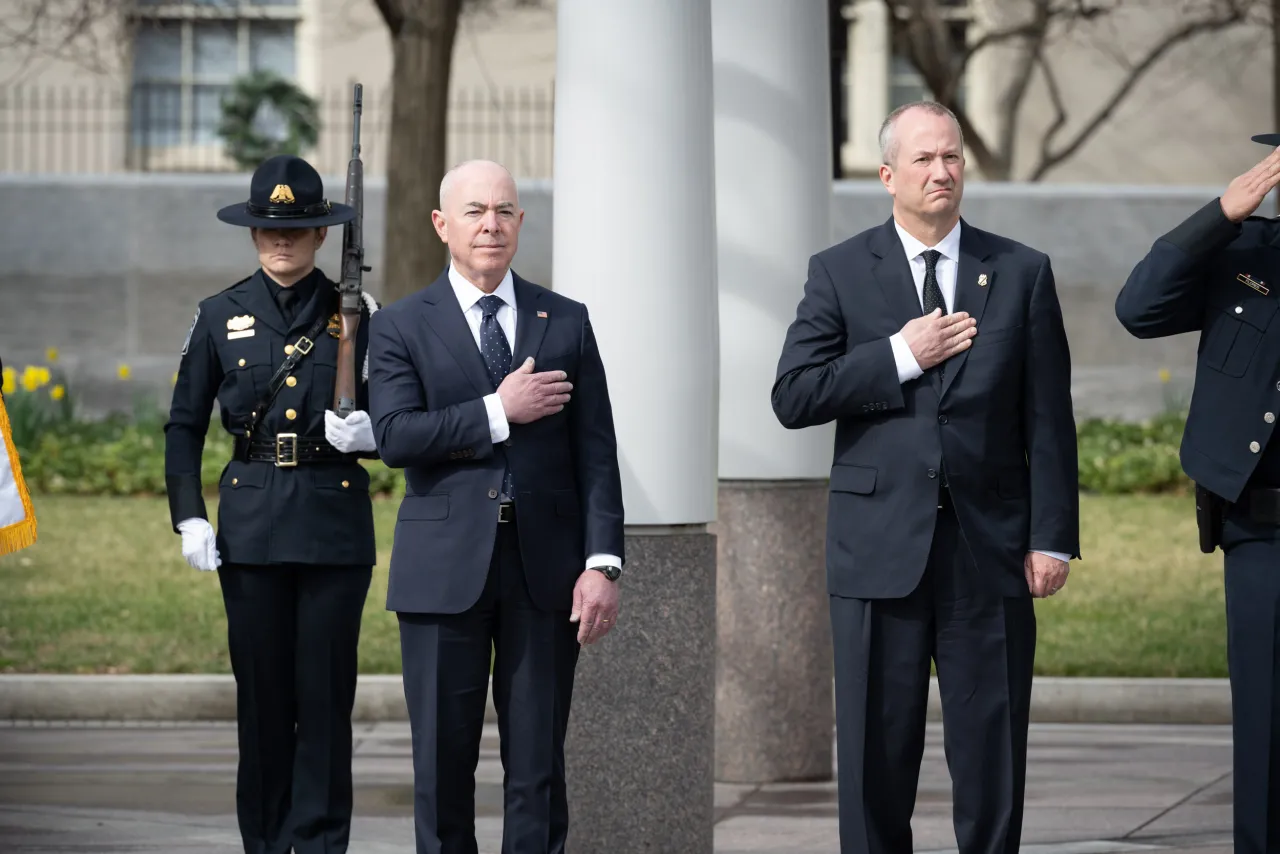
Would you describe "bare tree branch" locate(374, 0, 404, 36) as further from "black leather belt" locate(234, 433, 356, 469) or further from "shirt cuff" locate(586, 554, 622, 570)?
"shirt cuff" locate(586, 554, 622, 570)

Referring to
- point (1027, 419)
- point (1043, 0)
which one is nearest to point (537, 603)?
point (1027, 419)

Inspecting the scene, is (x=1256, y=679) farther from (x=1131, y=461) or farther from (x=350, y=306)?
(x=1131, y=461)

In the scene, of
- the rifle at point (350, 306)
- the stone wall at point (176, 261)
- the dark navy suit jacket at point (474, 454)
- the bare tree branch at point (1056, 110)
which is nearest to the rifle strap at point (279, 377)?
the rifle at point (350, 306)

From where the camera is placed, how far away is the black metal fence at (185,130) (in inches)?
938

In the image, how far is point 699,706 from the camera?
6.96 meters

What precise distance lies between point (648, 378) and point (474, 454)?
4.72 ft

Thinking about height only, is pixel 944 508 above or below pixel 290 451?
below

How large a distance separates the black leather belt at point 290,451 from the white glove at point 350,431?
9cm

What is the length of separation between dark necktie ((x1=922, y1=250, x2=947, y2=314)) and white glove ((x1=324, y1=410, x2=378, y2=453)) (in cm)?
181

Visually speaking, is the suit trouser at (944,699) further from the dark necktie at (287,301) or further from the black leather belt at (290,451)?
the dark necktie at (287,301)

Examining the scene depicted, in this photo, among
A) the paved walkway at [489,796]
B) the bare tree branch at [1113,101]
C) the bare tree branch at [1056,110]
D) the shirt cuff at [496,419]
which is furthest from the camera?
the bare tree branch at [1056,110]

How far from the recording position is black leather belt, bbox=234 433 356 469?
6.73m

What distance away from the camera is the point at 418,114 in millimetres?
18297

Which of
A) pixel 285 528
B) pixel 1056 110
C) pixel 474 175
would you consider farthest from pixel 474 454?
pixel 1056 110
